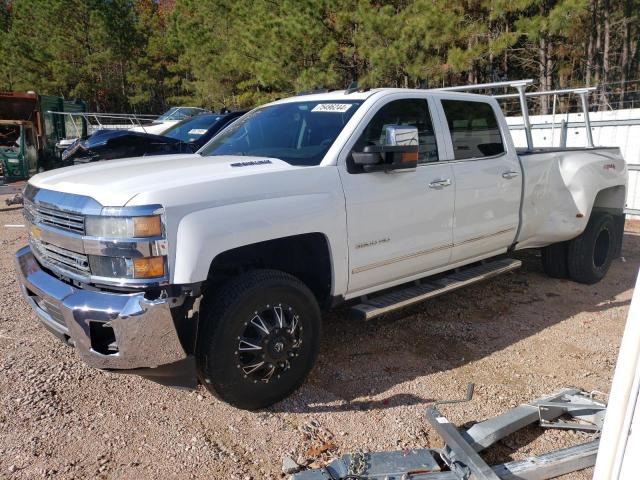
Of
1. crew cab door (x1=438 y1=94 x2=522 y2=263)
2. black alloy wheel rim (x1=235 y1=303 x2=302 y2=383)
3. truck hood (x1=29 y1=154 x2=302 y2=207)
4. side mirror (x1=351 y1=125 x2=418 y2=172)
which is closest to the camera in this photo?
truck hood (x1=29 y1=154 x2=302 y2=207)

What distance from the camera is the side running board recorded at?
3.73 m

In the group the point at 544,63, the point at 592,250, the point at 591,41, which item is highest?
the point at 591,41

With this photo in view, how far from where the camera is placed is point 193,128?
30.6ft

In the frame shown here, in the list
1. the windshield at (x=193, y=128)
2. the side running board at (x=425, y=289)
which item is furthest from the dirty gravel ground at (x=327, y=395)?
the windshield at (x=193, y=128)

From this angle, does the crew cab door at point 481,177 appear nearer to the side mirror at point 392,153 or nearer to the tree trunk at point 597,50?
the side mirror at point 392,153

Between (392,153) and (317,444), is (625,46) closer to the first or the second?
(392,153)

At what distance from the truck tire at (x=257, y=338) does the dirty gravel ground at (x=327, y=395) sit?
21cm

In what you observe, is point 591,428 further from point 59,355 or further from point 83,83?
point 83,83

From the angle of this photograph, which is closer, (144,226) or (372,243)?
(144,226)

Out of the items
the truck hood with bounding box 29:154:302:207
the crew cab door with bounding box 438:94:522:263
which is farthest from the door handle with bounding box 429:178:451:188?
the truck hood with bounding box 29:154:302:207

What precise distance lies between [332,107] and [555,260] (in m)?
3.43

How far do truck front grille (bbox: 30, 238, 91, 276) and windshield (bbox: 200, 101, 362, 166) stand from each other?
1.40 meters

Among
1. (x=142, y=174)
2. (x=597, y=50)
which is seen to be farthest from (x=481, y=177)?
(x=597, y=50)

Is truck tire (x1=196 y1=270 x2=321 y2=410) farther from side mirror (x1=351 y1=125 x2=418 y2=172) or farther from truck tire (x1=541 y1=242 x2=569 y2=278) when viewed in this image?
truck tire (x1=541 y1=242 x2=569 y2=278)
